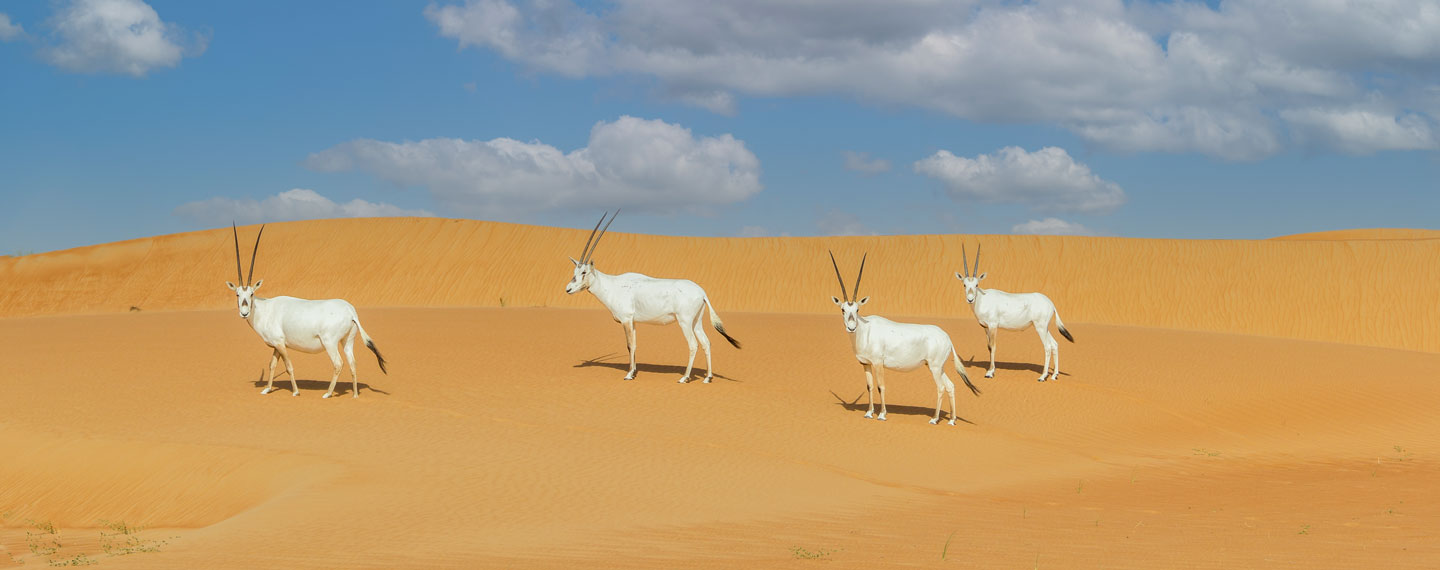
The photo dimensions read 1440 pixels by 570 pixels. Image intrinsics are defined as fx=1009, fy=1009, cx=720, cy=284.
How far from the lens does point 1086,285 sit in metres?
46.1

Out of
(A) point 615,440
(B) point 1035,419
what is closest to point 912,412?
(B) point 1035,419

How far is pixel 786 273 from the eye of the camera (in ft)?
164

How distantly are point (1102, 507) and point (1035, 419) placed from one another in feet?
22.0

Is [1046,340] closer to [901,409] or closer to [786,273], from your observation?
[901,409]

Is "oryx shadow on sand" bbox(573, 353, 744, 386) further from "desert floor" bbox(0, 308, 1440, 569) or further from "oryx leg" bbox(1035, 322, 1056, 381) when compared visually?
"oryx leg" bbox(1035, 322, 1056, 381)

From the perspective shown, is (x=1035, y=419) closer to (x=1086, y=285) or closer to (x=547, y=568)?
(x=547, y=568)

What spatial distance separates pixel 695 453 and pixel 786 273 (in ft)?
123

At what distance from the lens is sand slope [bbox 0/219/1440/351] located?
41.2 m

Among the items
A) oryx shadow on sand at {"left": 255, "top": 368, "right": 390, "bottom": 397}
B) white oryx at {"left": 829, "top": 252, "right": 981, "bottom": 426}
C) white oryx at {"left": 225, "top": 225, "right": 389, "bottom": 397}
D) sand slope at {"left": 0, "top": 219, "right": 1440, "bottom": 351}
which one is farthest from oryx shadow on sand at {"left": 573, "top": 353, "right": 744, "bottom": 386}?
sand slope at {"left": 0, "top": 219, "right": 1440, "bottom": 351}

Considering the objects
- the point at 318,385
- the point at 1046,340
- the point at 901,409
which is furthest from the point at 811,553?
the point at 1046,340

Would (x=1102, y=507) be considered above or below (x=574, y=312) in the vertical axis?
below

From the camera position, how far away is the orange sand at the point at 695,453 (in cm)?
799

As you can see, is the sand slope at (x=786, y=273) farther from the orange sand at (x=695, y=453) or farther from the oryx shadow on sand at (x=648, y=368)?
the oryx shadow on sand at (x=648, y=368)

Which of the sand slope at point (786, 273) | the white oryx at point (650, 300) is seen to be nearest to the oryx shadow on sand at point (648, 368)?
the white oryx at point (650, 300)
